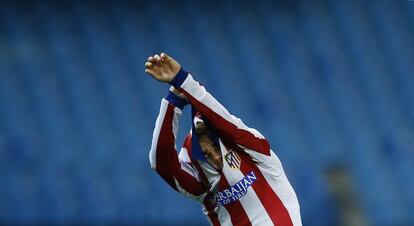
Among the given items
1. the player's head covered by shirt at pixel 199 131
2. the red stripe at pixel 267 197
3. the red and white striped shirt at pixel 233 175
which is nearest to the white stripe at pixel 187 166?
the red and white striped shirt at pixel 233 175

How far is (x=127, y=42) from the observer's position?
9.57 m

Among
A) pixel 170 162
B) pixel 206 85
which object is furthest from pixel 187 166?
pixel 206 85

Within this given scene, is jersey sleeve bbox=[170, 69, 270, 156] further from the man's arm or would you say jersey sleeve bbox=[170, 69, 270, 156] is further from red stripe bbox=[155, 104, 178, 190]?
red stripe bbox=[155, 104, 178, 190]

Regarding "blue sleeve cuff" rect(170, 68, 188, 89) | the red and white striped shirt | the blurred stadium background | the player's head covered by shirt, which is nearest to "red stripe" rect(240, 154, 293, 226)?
the red and white striped shirt

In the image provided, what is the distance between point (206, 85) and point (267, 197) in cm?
482

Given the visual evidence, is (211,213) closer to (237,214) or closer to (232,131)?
(237,214)

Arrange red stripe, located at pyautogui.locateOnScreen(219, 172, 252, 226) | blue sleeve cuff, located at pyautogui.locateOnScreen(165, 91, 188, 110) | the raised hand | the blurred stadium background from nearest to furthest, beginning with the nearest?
the raised hand, blue sleeve cuff, located at pyautogui.locateOnScreen(165, 91, 188, 110), red stripe, located at pyautogui.locateOnScreen(219, 172, 252, 226), the blurred stadium background

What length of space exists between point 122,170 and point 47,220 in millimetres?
709

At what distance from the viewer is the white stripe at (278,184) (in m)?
4.56

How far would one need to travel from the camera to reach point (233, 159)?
14.8ft

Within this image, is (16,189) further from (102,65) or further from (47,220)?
(102,65)

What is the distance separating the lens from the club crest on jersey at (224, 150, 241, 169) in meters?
4.50

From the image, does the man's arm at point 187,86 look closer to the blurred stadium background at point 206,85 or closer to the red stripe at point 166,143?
the red stripe at point 166,143

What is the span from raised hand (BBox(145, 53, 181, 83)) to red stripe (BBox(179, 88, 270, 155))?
8 cm
